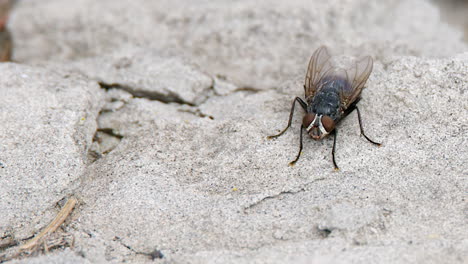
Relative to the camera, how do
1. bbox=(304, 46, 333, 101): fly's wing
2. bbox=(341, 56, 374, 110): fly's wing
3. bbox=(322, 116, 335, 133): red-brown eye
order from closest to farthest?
bbox=(322, 116, 335, 133): red-brown eye → bbox=(341, 56, 374, 110): fly's wing → bbox=(304, 46, 333, 101): fly's wing

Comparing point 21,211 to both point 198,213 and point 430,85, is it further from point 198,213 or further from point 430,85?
point 430,85

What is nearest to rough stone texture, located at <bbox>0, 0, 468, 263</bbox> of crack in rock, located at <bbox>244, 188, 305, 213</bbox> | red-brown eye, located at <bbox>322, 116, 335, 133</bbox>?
crack in rock, located at <bbox>244, 188, 305, 213</bbox>

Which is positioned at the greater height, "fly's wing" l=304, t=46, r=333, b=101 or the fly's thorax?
"fly's wing" l=304, t=46, r=333, b=101

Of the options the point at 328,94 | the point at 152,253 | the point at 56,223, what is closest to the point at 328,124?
the point at 328,94

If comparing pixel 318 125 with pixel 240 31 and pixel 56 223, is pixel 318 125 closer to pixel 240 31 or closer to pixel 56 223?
pixel 240 31

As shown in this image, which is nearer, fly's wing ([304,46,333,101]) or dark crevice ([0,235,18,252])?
dark crevice ([0,235,18,252])

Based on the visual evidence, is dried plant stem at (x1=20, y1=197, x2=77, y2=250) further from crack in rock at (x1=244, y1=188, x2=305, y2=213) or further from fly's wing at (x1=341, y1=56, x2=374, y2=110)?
fly's wing at (x1=341, y1=56, x2=374, y2=110)

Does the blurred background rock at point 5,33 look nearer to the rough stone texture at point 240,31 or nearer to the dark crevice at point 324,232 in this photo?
the rough stone texture at point 240,31
